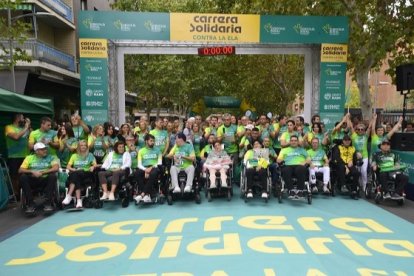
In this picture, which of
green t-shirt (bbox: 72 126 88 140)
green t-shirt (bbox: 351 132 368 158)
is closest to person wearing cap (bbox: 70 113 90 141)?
green t-shirt (bbox: 72 126 88 140)

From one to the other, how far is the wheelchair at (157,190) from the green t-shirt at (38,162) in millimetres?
1436

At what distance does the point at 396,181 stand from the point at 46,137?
676 centimetres

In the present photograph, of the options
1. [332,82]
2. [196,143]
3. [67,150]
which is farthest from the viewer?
[332,82]

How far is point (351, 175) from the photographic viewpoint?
7246mm

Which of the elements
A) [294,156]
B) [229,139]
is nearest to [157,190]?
[229,139]

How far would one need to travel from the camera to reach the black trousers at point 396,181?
6.72 meters

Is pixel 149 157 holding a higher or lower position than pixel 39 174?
higher

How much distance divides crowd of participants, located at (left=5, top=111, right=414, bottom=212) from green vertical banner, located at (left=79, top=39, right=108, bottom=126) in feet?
8.22

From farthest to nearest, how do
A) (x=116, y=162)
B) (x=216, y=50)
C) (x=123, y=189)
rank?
1. (x=216, y=50)
2. (x=116, y=162)
3. (x=123, y=189)

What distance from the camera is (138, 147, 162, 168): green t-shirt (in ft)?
23.3

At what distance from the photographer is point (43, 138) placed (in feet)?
23.1

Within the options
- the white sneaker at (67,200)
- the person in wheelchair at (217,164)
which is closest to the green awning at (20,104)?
the white sneaker at (67,200)

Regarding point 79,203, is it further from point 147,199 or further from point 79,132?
point 79,132

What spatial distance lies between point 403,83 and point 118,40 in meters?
7.65
